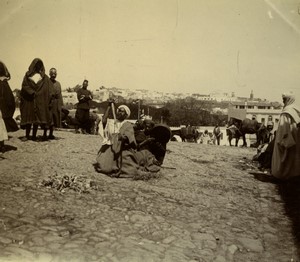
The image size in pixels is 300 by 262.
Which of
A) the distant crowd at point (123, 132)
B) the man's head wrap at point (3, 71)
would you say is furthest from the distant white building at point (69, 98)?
the man's head wrap at point (3, 71)

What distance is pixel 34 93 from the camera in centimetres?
532

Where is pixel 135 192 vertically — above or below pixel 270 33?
below

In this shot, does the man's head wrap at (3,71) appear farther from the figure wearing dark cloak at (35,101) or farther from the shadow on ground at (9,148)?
the shadow on ground at (9,148)

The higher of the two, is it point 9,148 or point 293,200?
point 9,148

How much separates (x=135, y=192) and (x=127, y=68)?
1370 millimetres

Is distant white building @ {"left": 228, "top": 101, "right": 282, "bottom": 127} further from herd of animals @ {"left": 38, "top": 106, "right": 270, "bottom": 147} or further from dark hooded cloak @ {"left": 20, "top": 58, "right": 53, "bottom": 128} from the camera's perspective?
dark hooded cloak @ {"left": 20, "top": 58, "right": 53, "bottom": 128}

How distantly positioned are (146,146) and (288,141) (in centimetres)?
167

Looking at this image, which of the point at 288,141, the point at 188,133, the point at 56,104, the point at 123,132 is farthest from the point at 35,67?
the point at 188,133

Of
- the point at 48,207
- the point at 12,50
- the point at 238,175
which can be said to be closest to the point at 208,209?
the point at 238,175

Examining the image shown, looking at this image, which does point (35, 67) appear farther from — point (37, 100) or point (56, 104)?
point (56, 104)

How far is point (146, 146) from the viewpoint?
4.74 meters

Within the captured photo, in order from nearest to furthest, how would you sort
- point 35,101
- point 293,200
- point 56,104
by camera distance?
point 293,200, point 35,101, point 56,104

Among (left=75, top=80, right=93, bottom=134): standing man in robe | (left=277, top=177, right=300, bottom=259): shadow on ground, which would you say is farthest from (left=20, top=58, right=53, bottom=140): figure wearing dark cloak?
(left=277, top=177, right=300, bottom=259): shadow on ground

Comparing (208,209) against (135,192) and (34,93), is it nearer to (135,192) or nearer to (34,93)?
(135,192)
